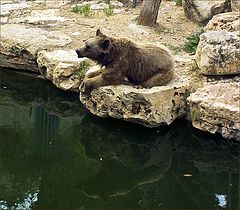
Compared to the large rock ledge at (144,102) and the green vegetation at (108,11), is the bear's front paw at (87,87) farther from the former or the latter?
the green vegetation at (108,11)

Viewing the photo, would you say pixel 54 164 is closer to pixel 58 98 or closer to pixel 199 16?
pixel 58 98

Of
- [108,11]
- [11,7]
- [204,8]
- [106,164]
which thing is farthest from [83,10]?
[106,164]

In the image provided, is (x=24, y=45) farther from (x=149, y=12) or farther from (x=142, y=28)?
(x=149, y=12)

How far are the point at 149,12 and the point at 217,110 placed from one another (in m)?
4.04

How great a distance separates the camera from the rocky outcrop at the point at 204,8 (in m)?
11.5

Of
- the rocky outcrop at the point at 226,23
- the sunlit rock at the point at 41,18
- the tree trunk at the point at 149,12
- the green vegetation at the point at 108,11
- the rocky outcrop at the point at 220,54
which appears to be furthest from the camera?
the green vegetation at the point at 108,11

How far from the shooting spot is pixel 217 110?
784 centimetres

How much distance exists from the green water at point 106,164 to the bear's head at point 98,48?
108cm

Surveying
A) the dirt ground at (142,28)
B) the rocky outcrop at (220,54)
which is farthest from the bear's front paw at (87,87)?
the dirt ground at (142,28)

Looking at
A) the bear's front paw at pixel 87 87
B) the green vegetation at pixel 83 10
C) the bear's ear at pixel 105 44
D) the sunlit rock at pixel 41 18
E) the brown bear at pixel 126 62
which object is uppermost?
the bear's ear at pixel 105 44

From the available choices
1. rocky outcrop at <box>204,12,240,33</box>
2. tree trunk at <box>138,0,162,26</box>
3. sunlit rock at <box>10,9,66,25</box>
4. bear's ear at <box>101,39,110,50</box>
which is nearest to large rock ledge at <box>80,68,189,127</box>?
bear's ear at <box>101,39,110,50</box>

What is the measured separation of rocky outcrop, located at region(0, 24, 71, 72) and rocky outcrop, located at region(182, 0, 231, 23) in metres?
2.79

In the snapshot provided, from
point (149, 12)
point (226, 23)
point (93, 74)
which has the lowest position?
point (93, 74)

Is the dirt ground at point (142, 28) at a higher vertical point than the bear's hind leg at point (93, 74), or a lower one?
lower
